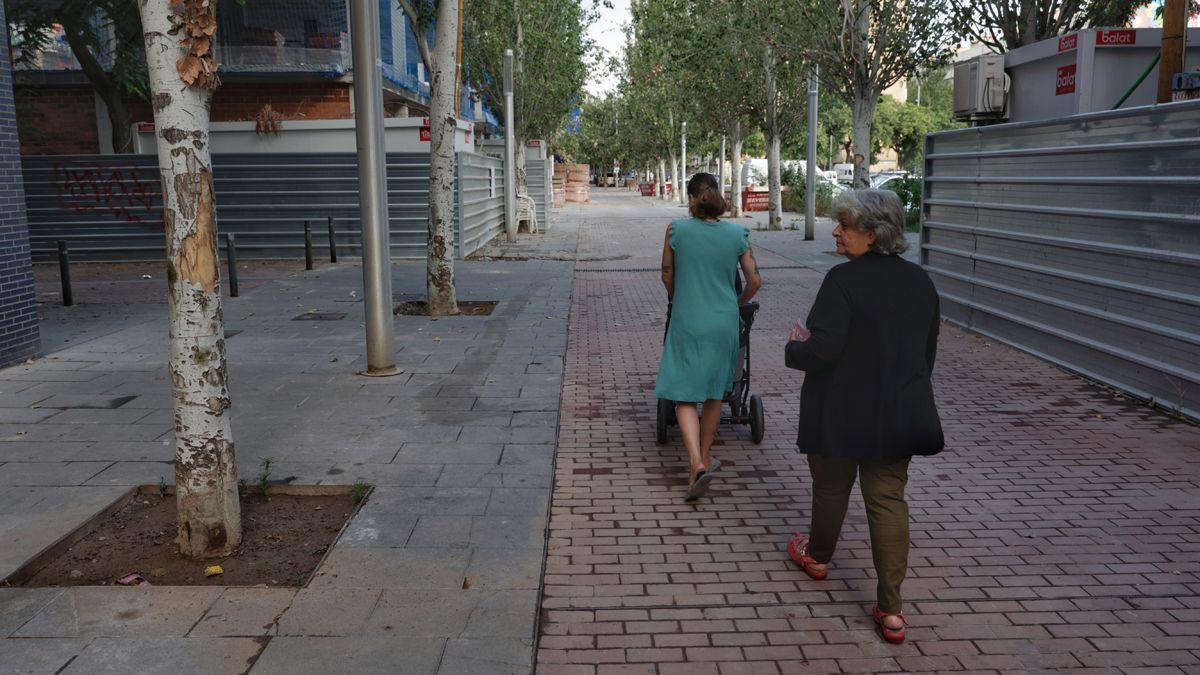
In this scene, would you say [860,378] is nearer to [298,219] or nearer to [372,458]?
[372,458]

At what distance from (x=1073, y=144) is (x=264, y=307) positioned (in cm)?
941

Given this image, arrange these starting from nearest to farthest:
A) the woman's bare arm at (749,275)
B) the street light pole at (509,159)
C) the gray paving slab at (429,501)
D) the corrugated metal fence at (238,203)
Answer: the gray paving slab at (429,501) → the woman's bare arm at (749,275) → the corrugated metal fence at (238,203) → the street light pole at (509,159)

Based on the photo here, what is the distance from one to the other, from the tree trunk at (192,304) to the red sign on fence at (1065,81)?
8.39 meters

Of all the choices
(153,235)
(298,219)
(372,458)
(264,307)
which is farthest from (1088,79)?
(153,235)

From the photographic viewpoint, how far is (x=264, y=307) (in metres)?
12.4

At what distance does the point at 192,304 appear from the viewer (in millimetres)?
4277

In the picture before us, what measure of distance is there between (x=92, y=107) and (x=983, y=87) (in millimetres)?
21239

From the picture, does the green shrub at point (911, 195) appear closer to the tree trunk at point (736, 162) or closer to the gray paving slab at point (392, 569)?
the tree trunk at point (736, 162)

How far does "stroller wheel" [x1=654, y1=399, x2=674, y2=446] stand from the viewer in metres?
6.18

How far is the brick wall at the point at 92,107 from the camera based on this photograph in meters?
22.7

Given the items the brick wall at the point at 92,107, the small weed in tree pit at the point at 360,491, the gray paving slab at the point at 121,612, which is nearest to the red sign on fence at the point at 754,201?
the brick wall at the point at 92,107

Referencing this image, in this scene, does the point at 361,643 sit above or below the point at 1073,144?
below

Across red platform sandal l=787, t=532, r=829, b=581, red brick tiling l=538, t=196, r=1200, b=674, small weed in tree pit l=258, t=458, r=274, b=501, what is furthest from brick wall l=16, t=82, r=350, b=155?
red platform sandal l=787, t=532, r=829, b=581

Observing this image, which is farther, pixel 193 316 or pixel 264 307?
pixel 264 307
